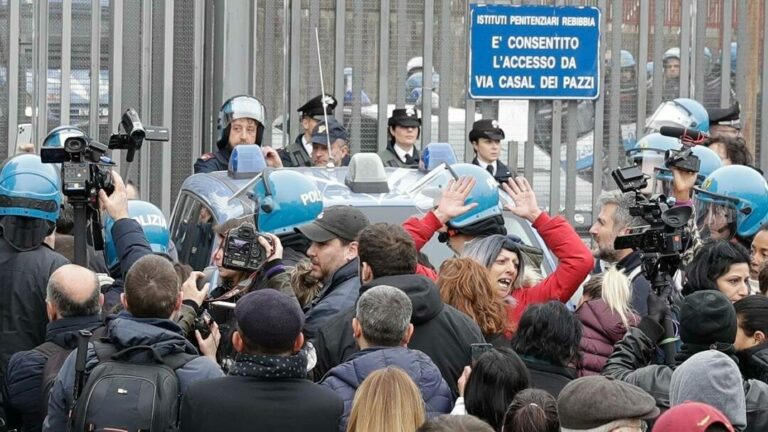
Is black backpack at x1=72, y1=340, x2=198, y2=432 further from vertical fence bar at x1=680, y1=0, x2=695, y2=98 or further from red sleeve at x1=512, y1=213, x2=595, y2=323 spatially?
vertical fence bar at x1=680, y1=0, x2=695, y2=98

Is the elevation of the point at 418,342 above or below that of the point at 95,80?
below

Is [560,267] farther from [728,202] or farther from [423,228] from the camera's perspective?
[728,202]

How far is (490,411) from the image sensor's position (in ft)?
18.5

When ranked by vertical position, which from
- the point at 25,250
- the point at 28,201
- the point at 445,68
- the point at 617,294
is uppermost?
the point at 445,68

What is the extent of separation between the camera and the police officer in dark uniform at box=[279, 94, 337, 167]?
11516mm

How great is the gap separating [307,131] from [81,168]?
4.82 meters

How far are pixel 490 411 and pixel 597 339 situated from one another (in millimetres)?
1393

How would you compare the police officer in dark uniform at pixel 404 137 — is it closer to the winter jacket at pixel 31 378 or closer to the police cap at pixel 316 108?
the police cap at pixel 316 108

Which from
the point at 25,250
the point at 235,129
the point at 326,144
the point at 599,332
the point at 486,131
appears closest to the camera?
the point at 599,332

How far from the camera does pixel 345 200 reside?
8.73 meters

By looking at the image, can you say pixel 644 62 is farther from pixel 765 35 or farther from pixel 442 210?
pixel 442 210

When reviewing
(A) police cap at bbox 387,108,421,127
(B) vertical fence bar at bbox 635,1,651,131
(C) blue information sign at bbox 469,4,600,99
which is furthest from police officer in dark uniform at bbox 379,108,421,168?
(B) vertical fence bar at bbox 635,1,651,131

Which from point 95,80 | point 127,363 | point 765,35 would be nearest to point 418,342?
point 127,363

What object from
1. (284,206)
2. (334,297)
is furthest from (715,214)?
(334,297)
